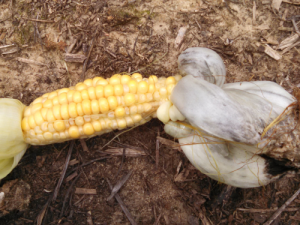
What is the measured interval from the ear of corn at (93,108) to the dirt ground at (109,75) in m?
0.58

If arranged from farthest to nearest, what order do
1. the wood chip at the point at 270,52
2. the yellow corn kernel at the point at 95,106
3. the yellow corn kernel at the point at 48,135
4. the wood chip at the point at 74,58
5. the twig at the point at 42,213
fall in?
the wood chip at the point at 270,52 < the wood chip at the point at 74,58 < the twig at the point at 42,213 < the yellow corn kernel at the point at 48,135 < the yellow corn kernel at the point at 95,106

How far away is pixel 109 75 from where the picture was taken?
275 cm

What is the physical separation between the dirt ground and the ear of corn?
1.89 ft

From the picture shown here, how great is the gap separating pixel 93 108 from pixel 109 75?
84cm

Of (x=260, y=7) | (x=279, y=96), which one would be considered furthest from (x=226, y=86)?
(x=260, y=7)

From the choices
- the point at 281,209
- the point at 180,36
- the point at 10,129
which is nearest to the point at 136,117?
the point at 10,129

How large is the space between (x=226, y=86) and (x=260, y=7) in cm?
135

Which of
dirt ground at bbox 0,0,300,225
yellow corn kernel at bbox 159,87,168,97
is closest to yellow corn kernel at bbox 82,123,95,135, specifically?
dirt ground at bbox 0,0,300,225

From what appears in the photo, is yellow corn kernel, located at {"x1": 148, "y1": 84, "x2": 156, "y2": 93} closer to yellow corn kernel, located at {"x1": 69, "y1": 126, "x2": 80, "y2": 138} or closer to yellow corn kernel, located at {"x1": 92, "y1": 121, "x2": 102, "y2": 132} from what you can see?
yellow corn kernel, located at {"x1": 92, "y1": 121, "x2": 102, "y2": 132}

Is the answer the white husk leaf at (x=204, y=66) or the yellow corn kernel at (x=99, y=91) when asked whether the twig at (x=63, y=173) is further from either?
the white husk leaf at (x=204, y=66)

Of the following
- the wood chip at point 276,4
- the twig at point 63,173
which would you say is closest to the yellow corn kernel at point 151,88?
the twig at point 63,173

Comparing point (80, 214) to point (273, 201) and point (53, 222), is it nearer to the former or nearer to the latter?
point (53, 222)

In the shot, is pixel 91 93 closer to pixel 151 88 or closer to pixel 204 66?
pixel 151 88

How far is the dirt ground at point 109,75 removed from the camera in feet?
8.73
